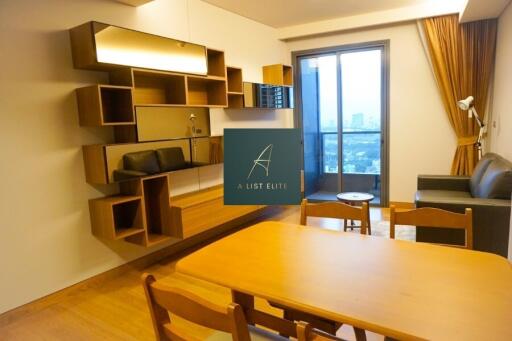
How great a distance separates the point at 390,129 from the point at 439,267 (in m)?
4.10

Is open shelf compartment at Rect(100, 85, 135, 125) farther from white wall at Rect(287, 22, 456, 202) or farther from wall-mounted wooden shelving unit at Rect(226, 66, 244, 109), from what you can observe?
white wall at Rect(287, 22, 456, 202)

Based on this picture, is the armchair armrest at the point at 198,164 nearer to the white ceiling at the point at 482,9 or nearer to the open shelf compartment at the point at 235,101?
the open shelf compartment at the point at 235,101

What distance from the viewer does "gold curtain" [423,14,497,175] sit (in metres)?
4.31

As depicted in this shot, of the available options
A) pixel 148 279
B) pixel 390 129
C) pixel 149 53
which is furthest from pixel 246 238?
pixel 390 129

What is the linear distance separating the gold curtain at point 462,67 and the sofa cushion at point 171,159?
355 centimetres

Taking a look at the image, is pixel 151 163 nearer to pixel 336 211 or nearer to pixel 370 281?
pixel 336 211

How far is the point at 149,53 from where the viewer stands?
3.09 meters

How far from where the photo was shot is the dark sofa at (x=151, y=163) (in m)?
2.92

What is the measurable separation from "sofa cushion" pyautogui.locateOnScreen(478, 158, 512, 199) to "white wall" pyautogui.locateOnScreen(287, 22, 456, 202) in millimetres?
1640

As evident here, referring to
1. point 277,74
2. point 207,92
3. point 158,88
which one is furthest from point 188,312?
point 277,74

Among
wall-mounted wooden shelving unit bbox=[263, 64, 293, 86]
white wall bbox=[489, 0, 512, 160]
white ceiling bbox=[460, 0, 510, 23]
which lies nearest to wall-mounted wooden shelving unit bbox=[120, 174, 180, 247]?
wall-mounted wooden shelving unit bbox=[263, 64, 293, 86]

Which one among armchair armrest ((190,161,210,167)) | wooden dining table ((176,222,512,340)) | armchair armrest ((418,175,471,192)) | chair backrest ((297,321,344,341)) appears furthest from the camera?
armchair armrest ((418,175,471,192))

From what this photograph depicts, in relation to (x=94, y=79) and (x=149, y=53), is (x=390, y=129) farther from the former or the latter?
(x=94, y=79)

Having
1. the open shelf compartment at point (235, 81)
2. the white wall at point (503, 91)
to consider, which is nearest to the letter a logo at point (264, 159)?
the open shelf compartment at point (235, 81)
